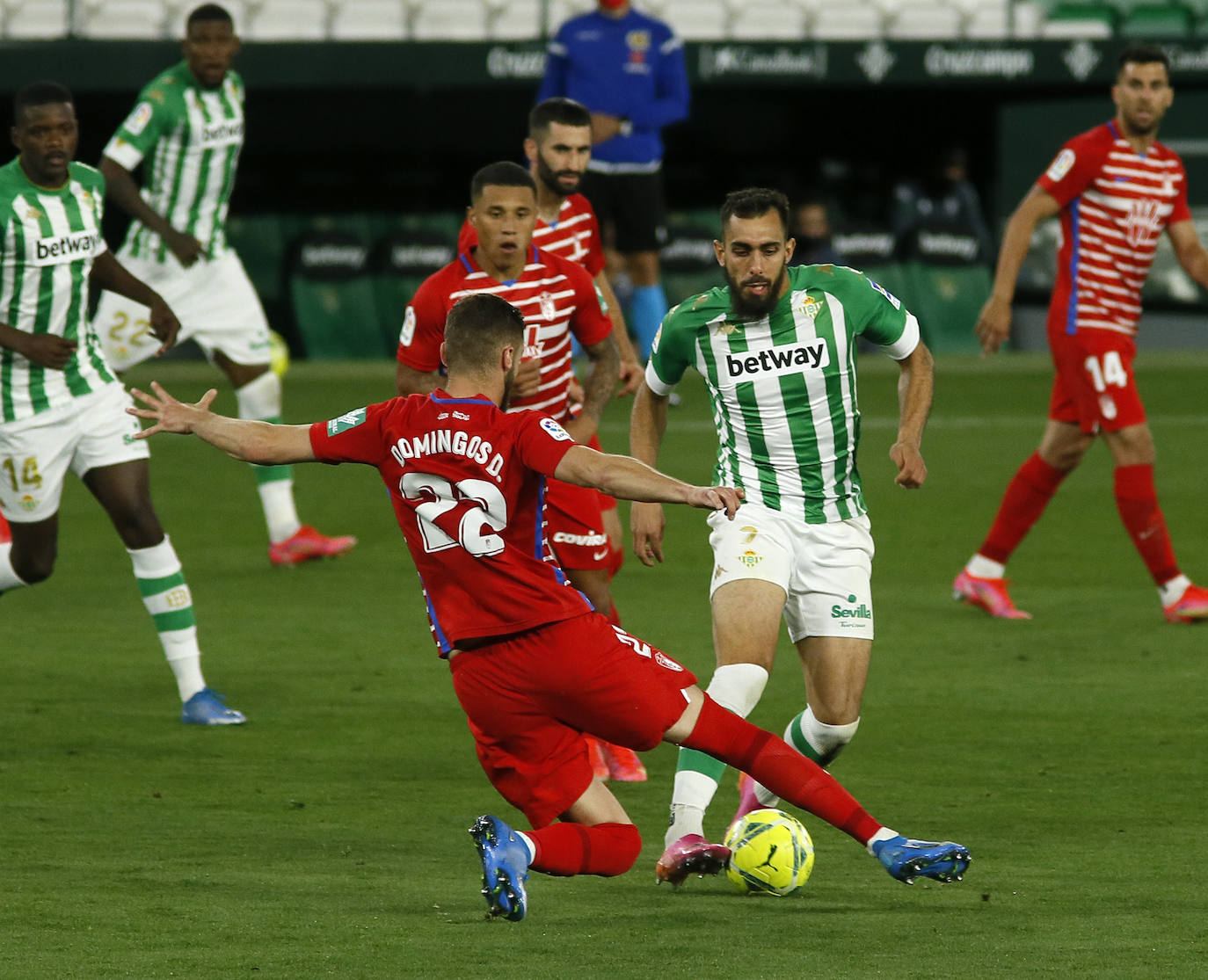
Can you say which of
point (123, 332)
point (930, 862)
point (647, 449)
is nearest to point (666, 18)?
point (123, 332)

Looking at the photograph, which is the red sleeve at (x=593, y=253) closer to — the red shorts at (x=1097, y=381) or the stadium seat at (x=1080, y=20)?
the red shorts at (x=1097, y=381)

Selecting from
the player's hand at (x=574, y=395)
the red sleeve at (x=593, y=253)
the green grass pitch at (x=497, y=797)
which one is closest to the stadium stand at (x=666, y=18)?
the green grass pitch at (x=497, y=797)

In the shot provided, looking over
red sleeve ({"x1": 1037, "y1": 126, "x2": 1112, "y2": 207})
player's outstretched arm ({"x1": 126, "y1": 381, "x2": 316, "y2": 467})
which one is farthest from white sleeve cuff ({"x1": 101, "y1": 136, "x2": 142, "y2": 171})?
player's outstretched arm ({"x1": 126, "y1": 381, "x2": 316, "y2": 467})

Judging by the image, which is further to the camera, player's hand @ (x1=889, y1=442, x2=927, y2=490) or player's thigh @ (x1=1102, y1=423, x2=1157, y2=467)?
player's thigh @ (x1=1102, y1=423, x2=1157, y2=467)

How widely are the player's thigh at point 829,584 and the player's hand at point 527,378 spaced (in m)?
0.89

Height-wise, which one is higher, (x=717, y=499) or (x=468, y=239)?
(x=468, y=239)

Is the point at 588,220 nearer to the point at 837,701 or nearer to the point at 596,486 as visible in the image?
the point at 837,701

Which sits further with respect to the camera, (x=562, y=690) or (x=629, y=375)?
(x=629, y=375)

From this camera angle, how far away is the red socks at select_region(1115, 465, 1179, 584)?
834 cm

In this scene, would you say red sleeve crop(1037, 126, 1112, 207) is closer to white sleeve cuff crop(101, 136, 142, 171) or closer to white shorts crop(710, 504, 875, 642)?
white shorts crop(710, 504, 875, 642)

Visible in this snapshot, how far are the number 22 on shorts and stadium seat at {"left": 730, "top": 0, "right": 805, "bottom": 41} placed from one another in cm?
1230

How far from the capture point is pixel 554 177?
679 cm

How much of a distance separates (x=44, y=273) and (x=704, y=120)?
15902mm

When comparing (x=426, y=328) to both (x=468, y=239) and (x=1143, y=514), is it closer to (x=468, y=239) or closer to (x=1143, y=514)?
(x=468, y=239)
